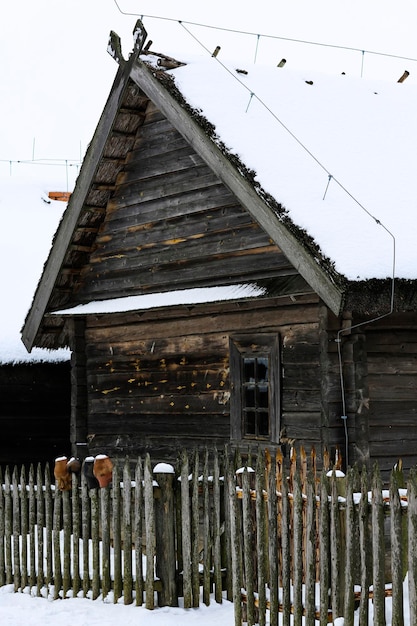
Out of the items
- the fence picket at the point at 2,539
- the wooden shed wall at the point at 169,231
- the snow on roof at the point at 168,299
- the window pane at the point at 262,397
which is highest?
the wooden shed wall at the point at 169,231

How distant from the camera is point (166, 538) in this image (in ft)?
29.3

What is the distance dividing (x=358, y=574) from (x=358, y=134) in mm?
6102

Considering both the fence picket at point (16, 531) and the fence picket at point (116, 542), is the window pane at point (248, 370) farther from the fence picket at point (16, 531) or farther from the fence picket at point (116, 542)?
the fence picket at point (16, 531)

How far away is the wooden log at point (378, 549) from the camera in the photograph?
6449 millimetres

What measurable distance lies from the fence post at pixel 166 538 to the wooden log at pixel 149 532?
0.22 feet

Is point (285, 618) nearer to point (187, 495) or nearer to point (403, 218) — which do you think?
point (187, 495)

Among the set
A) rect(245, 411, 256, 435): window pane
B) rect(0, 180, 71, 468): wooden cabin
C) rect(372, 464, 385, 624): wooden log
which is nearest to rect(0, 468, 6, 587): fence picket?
rect(245, 411, 256, 435): window pane

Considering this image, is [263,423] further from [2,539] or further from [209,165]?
[2,539]

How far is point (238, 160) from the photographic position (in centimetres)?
1016

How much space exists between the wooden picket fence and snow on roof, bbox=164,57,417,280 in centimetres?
215

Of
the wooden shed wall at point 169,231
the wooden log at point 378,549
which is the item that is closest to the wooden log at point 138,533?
the wooden shed wall at point 169,231

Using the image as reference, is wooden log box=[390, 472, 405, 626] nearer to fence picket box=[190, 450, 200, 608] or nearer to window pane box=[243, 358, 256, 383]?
fence picket box=[190, 450, 200, 608]

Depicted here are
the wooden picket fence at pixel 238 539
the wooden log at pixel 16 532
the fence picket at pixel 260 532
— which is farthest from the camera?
the wooden log at pixel 16 532

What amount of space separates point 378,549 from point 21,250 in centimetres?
1530
